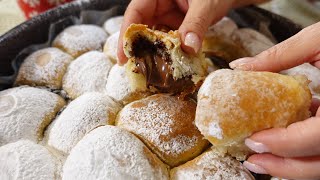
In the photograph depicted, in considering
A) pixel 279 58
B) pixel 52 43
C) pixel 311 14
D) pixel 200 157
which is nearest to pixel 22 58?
pixel 52 43

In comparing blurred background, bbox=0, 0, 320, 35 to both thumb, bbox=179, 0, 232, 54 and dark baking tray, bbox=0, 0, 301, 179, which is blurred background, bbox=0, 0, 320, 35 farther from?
thumb, bbox=179, 0, 232, 54

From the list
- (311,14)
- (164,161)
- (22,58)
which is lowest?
(311,14)

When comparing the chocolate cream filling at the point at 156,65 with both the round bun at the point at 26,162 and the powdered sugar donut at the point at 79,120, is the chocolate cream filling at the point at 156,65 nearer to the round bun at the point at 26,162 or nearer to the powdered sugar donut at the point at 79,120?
the powdered sugar donut at the point at 79,120

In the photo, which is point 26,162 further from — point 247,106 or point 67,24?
point 67,24

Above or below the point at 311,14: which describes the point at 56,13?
above

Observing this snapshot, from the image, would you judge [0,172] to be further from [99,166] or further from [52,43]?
[52,43]

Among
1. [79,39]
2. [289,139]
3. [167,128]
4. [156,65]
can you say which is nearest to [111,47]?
[79,39]
